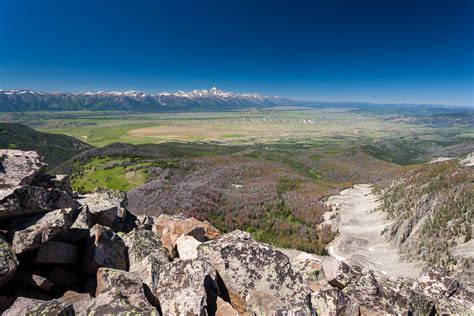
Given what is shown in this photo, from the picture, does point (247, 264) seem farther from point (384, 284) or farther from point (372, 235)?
point (372, 235)

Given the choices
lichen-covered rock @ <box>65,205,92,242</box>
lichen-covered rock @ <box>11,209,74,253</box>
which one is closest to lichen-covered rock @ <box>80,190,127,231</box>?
lichen-covered rock @ <box>65,205,92,242</box>

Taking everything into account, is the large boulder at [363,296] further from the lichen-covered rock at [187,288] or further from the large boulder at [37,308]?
the large boulder at [37,308]

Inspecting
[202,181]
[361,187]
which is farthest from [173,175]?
[361,187]

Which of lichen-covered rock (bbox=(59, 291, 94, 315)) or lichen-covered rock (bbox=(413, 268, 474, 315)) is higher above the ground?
lichen-covered rock (bbox=(59, 291, 94, 315))

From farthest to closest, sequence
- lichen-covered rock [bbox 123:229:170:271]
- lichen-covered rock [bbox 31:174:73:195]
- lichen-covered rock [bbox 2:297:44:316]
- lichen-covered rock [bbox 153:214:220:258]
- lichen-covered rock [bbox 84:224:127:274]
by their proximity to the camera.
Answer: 1. lichen-covered rock [bbox 31:174:73:195]
2. lichen-covered rock [bbox 153:214:220:258]
3. lichen-covered rock [bbox 123:229:170:271]
4. lichen-covered rock [bbox 84:224:127:274]
5. lichen-covered rock [bbox 2:297:44:316]

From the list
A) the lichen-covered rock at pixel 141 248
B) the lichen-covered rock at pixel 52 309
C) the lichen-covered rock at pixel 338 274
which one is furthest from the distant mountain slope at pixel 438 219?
the lichen-covered rock at pixel 52 309

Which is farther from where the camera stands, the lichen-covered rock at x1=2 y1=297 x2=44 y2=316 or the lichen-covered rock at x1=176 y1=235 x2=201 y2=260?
the lichen-covered rock at x1=176 y1=235 x2=201 y2=260

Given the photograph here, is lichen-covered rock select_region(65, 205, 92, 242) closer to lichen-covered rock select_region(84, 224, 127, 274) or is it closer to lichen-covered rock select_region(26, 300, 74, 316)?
lichen-covered rock select_region(84, 224, 127, 274)
